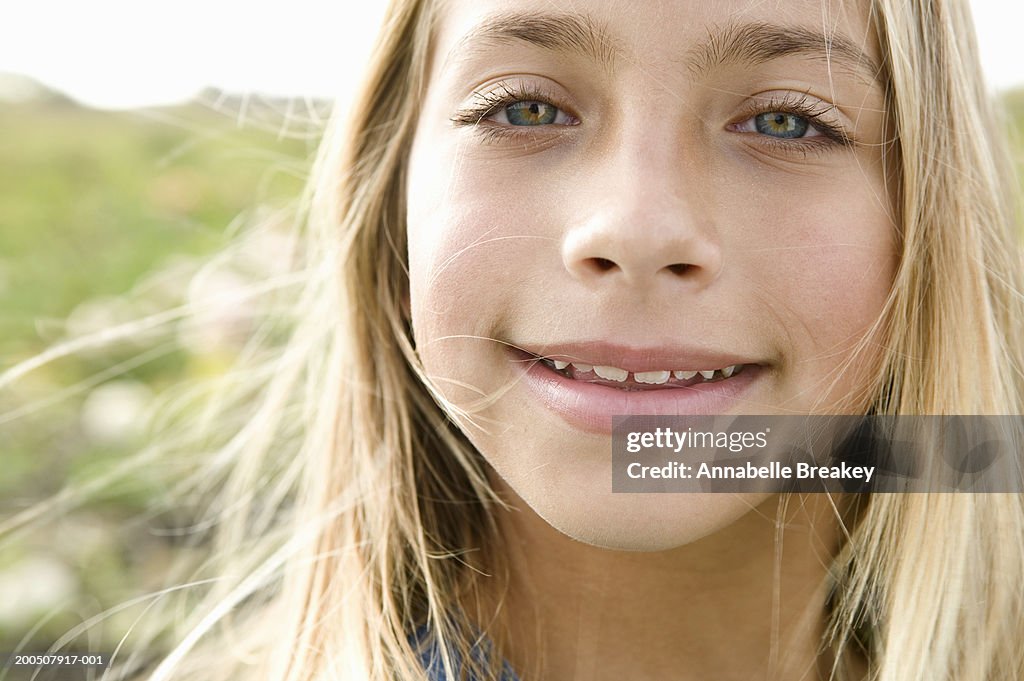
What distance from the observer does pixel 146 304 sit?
2447 mm

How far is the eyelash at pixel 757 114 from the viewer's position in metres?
1.07

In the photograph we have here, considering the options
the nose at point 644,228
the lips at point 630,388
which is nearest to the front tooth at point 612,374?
the lips at point 630,388

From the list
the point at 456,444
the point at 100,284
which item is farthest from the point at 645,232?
the point at 100,284

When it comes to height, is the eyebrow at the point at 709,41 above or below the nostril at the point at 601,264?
above

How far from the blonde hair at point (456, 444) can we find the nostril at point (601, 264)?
296mm

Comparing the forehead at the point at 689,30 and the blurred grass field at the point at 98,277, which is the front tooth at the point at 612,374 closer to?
the forehead at the point at 689,30

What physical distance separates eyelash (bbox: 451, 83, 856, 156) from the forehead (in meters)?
0.05

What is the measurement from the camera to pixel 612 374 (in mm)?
1083

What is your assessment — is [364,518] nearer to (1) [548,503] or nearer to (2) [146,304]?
(1) [548,503]

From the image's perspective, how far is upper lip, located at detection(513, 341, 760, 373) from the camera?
3.42ft

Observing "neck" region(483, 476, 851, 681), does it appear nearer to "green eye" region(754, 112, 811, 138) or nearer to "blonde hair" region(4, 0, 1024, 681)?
"blonde hair" region(4, 0, 1024, 681)

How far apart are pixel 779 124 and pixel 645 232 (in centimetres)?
21

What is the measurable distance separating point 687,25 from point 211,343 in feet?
5.41

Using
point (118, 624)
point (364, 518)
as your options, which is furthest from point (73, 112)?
point (364, 518)
